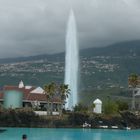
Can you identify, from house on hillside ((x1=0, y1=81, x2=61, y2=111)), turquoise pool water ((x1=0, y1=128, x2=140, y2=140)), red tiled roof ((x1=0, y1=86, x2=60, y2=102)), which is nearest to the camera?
turquoise pool water ((x1=0, y1=128, x2=140, y2=140))

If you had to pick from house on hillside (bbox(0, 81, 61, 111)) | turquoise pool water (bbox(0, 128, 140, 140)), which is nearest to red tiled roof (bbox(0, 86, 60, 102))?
house on hillside (bbox(0, 81, 61, 111))

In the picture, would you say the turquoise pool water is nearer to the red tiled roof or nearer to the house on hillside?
the house on hillside

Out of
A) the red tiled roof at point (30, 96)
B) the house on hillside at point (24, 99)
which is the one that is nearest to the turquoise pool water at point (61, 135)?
the house on hillside at point (24, 99)

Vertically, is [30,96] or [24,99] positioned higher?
[30,96]

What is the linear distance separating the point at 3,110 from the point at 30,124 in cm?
774

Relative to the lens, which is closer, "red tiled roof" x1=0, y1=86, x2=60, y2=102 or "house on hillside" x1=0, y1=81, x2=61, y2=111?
"house on hillside" x1=0, y1=81, x2=61, y2=111

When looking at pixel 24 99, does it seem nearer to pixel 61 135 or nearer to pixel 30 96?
pixel 30 96

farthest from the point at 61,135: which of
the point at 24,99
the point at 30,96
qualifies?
the point at 30,96

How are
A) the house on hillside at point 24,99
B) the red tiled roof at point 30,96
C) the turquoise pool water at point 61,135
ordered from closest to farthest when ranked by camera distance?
1. the turquoise pool water at point 61,135
2. the house on hillside at point 24,99
3. the red tiled roof at point 30,96

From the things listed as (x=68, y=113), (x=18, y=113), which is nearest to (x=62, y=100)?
(x=68, y=113)

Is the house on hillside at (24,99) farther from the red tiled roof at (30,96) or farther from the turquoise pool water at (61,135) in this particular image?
the turquoise pool water at (61,135)

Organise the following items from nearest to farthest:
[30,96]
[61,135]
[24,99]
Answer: [61,135]
[24,99]
[30,96]

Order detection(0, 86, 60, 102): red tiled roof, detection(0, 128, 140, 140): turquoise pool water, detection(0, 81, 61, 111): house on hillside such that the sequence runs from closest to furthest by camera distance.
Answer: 1. detection(0, 128, 140, 140): turquoise pool water
2. detection(0, 81, 61, 111): house on hillside
3. detection(0, 86, 60, 102): red tiled roof

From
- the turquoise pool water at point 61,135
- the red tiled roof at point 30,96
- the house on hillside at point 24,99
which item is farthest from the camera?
the red tiled roof at point 30,96
